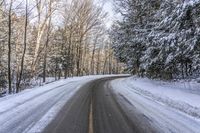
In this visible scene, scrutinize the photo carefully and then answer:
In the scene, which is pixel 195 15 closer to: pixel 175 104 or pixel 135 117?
pixel 175 104

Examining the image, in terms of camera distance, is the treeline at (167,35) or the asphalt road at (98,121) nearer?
the asphalt road at (98,121)

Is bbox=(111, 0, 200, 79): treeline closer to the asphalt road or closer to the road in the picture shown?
the road

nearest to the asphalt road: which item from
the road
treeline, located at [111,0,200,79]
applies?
the road

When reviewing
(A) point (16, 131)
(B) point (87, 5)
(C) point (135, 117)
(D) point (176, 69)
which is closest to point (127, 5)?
(D) point (176, 69)

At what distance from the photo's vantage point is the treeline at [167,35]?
14.6m

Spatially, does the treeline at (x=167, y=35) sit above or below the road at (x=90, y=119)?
above

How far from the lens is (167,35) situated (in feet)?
58.0

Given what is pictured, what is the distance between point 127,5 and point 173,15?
18299mm

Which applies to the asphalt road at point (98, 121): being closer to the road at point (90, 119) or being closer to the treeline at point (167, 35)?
the road at point (90, 119)

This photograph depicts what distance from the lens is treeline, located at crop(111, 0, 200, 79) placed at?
14599 millimetres

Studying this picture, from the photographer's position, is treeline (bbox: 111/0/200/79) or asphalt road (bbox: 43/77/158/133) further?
treeline (bbox: 111/0/200/79)

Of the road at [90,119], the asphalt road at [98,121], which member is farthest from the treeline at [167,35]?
the asphalt road at [98,121]

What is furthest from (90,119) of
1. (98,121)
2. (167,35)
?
(167,35)

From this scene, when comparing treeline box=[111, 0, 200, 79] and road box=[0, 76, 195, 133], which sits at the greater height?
treeline box=[111, 0, 200, 79]
